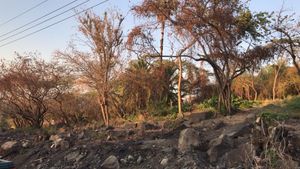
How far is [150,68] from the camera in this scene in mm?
22641

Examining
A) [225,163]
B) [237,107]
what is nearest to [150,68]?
[237,107]

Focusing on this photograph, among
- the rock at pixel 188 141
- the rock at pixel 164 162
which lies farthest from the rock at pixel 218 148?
the rock at pixel 164 162

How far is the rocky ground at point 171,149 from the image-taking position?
8.26 m

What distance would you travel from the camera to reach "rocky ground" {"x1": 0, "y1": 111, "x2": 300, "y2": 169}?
8258 mm

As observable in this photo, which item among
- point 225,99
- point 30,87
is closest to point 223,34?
point 225,99

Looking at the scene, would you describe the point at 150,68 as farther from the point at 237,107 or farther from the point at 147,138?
the point at 147,138

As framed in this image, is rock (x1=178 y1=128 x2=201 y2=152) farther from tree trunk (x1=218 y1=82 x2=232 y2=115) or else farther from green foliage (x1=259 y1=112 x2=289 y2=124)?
tree trunk (x1=218 y1=82 x2=232 y2=115)

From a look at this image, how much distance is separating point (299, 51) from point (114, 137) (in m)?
12.5

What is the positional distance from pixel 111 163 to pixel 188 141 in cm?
189

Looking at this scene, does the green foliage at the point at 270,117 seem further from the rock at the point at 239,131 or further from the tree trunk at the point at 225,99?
the tree trunk at the point at 225,99

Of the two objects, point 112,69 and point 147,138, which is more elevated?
point 112,69

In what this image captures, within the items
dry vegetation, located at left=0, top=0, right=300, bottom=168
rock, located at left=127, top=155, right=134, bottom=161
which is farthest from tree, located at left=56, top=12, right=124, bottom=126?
rock, located at left=127, top=155, right=134, bottom=161

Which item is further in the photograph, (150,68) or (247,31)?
(150,68)

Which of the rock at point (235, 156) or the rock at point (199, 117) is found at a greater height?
the rock at point (199, 117)
